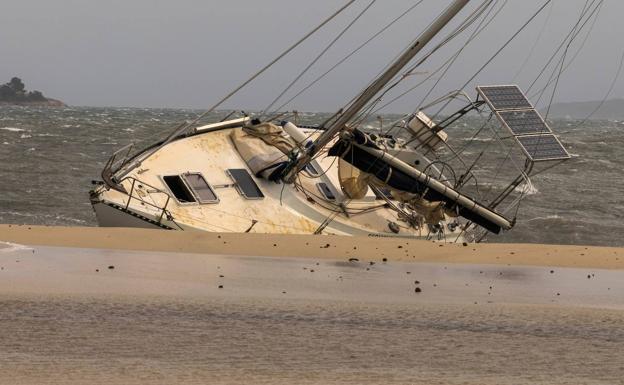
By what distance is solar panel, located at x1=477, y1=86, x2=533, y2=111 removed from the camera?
2220cm

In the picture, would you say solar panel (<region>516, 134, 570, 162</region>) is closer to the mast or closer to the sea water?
the mast

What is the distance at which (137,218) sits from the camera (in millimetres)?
17078

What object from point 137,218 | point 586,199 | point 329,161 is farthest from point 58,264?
point 586,199

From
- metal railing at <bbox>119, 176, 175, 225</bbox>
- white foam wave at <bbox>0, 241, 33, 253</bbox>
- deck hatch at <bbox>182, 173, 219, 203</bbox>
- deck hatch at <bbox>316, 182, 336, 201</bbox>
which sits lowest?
deck hatch at <bbox>316, 182, 336, 201</bbox>

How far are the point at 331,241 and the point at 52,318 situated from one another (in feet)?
23.7

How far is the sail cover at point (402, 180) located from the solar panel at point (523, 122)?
1887 millimetres

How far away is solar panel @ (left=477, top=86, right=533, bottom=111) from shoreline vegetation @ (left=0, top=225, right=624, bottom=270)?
925 cm

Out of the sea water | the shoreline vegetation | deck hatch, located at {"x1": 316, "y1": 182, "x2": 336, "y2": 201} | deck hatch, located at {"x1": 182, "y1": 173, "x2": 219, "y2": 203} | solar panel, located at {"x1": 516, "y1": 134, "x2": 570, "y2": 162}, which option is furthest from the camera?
the sea water

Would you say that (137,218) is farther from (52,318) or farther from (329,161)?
(52,318)

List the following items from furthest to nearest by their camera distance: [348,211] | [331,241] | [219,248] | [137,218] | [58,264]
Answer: [348,211] → [137,218] → [331,241] → [219,248] → [58,264]

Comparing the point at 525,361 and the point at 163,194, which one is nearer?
the point at 525,361

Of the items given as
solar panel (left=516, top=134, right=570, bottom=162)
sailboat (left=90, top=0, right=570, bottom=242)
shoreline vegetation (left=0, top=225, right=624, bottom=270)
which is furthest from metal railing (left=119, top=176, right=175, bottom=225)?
solar panel (left=516, top=134, right=570, bottom=162)

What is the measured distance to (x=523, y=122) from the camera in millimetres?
21578

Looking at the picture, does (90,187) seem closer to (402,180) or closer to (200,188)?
(200,188)
